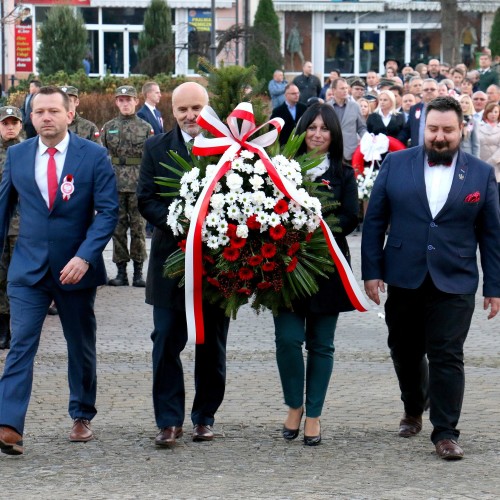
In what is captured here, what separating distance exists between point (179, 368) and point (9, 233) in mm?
3983

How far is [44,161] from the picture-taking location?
25.0 feet

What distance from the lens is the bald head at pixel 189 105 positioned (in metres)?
7.54

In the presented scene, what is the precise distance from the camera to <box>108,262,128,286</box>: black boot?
1456 cm

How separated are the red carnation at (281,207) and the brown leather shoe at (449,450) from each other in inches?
61.7

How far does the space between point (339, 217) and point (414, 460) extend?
4.86 ft

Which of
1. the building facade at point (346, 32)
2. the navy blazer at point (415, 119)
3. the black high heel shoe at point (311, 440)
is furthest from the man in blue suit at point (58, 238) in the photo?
the building facade at point (346, 32)

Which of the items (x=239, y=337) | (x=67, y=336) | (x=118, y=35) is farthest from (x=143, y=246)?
(x=118, y=35)

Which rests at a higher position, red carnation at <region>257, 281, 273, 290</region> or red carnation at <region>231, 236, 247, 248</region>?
red carnation at <region>231, 236, 247, 248</region>

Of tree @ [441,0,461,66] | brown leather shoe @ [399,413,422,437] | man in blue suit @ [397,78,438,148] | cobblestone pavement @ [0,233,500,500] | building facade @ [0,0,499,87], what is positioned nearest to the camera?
cobblestone pavement @ [0,233,500,500]

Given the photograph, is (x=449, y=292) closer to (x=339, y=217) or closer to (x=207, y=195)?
(x=339, y=217)

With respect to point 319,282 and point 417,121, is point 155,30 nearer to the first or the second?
point 417,121

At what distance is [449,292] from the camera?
7352 mm

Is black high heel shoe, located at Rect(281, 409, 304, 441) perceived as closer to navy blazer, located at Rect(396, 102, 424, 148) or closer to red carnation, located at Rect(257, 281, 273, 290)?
red carnation, located at Rect(257, 281, 273, 290)

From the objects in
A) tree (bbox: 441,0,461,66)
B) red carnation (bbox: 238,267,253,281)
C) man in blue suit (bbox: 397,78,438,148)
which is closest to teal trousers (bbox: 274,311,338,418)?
red carnation (bbox: 238,267,253,281)
